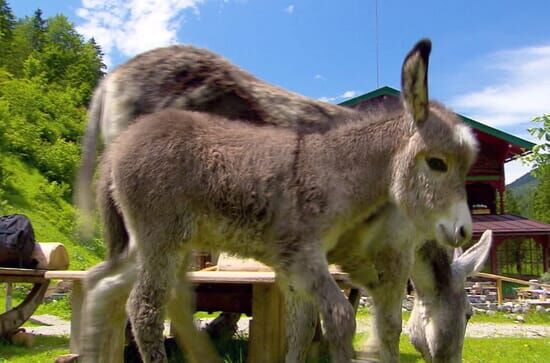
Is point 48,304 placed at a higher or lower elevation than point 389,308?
lower

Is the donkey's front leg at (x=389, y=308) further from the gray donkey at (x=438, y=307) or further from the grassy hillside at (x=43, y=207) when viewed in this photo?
the grassy hillside at (x=43, y=207)

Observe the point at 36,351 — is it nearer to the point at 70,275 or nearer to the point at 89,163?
the point at 70,275

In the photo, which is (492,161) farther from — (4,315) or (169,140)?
(169,140)

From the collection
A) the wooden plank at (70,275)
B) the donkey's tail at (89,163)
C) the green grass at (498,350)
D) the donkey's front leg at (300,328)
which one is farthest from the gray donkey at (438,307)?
the wooden plank at (70,275)

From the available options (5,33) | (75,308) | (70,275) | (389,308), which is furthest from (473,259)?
(5,33)

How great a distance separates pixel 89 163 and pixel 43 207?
19.7m

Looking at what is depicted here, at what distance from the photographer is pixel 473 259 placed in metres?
4.37

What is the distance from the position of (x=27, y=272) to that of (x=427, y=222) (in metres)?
5.19

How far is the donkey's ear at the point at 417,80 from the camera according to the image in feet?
8.91

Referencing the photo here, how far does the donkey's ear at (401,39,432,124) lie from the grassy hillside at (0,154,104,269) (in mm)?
15886

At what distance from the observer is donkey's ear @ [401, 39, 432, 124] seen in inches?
107

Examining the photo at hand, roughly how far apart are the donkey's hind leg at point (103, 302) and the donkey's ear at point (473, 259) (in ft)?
7.51

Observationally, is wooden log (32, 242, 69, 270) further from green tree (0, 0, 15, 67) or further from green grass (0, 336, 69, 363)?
green tree (0, 0, 15, 67)

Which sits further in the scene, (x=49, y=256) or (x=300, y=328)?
(x=49, y=256)
